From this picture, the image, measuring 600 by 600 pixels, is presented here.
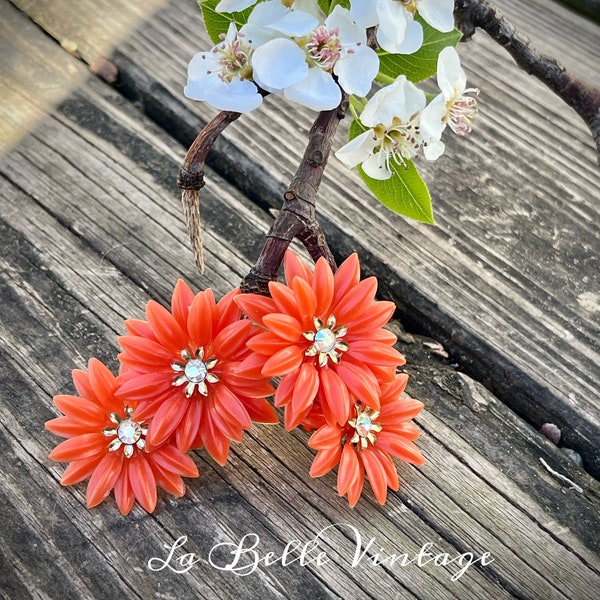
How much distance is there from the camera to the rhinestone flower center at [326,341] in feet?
2.74

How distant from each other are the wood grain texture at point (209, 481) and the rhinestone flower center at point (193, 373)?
0.44 feet

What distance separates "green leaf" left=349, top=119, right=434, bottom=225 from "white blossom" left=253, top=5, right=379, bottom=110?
99 mm

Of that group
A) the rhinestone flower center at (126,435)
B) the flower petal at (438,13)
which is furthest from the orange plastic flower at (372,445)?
the flower petal at (438,13)

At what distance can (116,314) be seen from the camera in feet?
3.61

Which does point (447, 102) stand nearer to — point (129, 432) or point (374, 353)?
point (374, 353)

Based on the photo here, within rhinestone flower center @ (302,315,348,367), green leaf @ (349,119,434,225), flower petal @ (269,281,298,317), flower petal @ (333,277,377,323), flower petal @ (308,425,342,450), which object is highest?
green leaf @ (349,119,434,225)

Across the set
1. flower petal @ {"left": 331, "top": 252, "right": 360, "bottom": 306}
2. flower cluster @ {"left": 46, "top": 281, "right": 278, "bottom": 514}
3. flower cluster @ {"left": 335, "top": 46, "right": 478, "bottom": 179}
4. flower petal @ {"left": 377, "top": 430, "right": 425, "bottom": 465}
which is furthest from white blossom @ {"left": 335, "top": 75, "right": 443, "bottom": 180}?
flower petal @ {"left": 377, "top": 430, "right": 425, "bottom": 465}

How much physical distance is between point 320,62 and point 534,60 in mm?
387

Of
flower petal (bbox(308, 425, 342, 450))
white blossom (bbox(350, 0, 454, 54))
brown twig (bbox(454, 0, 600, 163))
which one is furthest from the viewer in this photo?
brown twig (bbox(454, 0, 600, 163))

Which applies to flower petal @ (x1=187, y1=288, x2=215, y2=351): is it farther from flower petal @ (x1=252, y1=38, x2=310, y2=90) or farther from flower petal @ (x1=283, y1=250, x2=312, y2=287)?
flower petal @ (x1=252, y1=38, x2=310, y2=90)

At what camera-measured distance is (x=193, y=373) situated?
86 centimetres

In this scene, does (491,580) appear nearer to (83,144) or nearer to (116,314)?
(116,314)

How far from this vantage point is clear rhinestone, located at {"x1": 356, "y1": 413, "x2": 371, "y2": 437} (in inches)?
35.4

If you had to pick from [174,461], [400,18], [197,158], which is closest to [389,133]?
[400,18]
